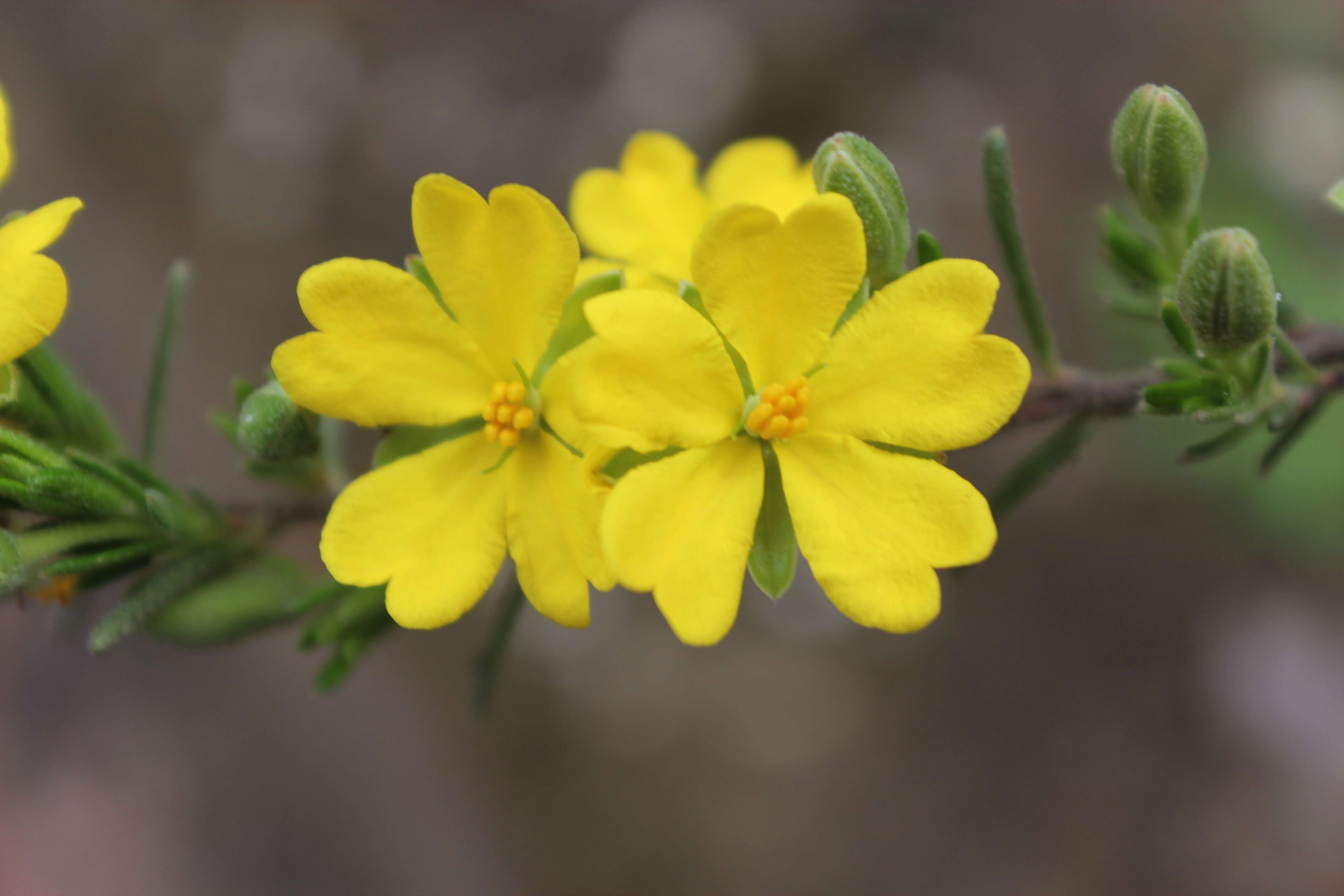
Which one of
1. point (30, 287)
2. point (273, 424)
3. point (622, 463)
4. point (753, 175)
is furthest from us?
point (753, 175)

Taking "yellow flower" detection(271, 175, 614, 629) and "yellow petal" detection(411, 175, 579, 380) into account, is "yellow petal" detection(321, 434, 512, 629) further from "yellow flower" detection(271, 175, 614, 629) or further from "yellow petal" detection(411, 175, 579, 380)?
"yellow petal" detection(411, 175, 579, 380)

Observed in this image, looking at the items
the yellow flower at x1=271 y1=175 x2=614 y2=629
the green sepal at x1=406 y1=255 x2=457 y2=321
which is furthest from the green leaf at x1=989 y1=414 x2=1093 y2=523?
the green sepal at x1=406 y1=255 x2=457 y2=321

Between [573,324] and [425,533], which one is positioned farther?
[573,324]

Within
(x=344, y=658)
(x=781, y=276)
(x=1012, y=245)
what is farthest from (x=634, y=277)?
(x=344, y=658)

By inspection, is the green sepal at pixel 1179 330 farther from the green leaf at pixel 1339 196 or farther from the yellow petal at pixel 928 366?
the yellow petal at pixel 928 366

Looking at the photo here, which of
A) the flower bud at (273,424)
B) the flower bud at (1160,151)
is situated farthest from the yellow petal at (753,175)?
the flower bud at (273,424)

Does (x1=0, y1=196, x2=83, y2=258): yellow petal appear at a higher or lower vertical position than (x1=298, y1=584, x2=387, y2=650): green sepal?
higher

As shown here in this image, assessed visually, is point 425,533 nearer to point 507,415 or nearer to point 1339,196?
point 507,415
